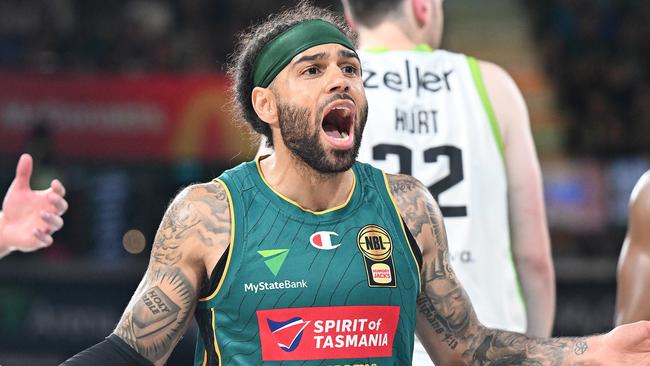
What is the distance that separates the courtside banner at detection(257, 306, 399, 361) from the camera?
122 inches

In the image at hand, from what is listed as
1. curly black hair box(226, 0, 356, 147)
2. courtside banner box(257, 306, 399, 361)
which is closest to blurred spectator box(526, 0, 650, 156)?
curly black hair box(226, 0, 356, 147)

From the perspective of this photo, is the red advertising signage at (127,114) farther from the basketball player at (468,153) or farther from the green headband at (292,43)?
the green headband at (292,43)

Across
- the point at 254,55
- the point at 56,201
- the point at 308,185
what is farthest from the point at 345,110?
the point at 56,201

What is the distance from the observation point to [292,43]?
11.0 ft

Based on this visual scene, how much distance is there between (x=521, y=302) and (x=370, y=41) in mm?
1212

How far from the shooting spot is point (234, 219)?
3207mm

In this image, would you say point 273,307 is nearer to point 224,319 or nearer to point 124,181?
point 224,319

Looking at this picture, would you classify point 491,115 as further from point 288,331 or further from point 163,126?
point 163,126

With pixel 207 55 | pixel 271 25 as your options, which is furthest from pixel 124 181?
pixel 271 25

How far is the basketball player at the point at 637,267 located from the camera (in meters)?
4.42

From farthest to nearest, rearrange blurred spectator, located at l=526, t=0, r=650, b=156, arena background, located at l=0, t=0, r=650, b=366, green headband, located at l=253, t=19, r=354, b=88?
1. blurred spectator, located at l=526, t=0, r=650, b=156
2. arena background, located at l=0, t=0, r=650, b=366
3. green headband, located at l=253, t=19, r=354, b=88

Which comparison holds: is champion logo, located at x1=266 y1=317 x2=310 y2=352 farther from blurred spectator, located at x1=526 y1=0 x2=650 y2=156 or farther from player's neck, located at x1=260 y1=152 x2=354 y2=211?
blurred spectator, located at x1=526 y1=0 x2=650 y2=156

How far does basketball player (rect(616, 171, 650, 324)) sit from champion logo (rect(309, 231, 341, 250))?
5.55ft

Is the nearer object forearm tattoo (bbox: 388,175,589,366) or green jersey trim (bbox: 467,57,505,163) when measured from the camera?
forearm tattoo (bbox: 388,175,589,366)
